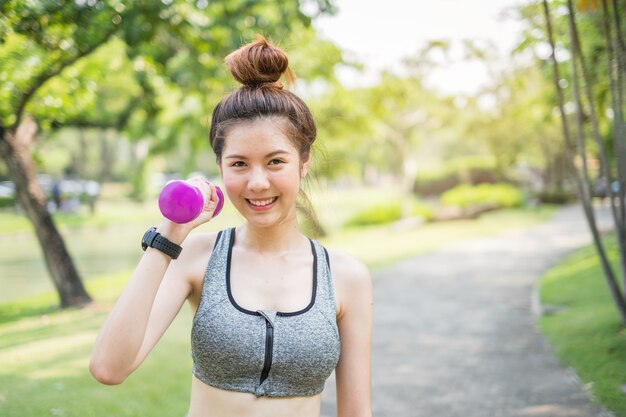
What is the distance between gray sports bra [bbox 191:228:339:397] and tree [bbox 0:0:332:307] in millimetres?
2701

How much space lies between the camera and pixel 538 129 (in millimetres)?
26781

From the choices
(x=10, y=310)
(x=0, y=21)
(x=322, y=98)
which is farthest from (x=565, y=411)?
(x=322, y=98)

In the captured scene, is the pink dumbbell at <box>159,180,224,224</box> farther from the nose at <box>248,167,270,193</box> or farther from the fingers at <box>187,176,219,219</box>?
the nose at <box>248,167,270,193</box>

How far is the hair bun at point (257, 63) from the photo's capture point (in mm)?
1968

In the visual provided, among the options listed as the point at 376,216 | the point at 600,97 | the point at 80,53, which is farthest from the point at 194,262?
the point at 376,216

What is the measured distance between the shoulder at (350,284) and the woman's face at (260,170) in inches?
10.5

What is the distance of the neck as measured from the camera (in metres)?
2.05

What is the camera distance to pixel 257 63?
1.97 meters

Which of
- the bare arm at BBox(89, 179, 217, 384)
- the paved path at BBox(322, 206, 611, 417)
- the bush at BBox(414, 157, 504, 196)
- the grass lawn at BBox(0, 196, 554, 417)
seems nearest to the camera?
the bare arm at BBox(89, 179, 217, 384)

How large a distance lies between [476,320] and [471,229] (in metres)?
12.8

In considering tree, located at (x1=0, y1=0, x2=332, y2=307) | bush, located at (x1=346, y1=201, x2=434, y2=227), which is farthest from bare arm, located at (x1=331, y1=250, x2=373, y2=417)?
bush, located at (x1=346, y1=201, x2=434, y2=227)

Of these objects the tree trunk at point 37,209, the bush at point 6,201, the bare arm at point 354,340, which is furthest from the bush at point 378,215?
the bare arm at point 354,340

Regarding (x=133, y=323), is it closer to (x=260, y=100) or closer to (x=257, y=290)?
(x=257, y=290)

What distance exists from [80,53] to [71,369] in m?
3.29
